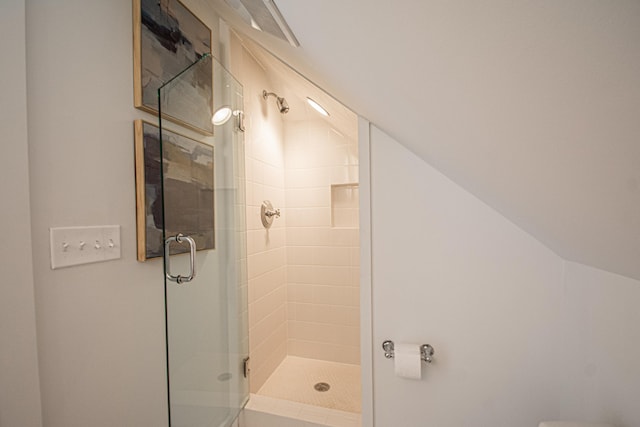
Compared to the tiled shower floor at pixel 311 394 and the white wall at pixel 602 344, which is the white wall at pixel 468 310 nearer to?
the white wall at pixel 602 344

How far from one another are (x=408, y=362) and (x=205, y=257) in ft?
3.32

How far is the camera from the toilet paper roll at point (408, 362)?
103 cm

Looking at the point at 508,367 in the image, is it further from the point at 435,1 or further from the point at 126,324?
the point at 126,324

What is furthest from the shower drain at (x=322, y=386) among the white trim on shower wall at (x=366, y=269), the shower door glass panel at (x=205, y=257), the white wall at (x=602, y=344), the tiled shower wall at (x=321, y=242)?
the white wall at (x=602, y=344)

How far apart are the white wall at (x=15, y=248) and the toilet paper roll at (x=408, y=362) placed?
3.81ft

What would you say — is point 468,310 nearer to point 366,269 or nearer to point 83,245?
point 366,269

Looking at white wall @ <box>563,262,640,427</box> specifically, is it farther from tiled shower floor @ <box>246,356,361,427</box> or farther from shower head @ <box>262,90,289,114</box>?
shower head @ <box>262,90,289,114</box>

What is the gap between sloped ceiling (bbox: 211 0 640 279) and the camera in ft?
0.71

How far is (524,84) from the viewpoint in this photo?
0.29m

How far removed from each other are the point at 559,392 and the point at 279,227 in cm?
207

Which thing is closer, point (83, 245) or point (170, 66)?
point (83, 245)

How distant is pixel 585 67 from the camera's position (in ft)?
0.76

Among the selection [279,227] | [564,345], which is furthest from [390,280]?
[279,227]

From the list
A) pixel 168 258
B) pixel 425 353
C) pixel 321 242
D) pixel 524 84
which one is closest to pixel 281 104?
pixel 321 242
